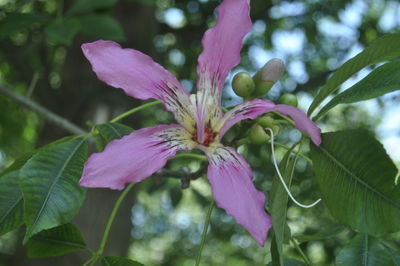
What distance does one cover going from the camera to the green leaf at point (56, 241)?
42.9 inches

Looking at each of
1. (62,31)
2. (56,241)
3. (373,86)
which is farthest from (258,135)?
(62,31)

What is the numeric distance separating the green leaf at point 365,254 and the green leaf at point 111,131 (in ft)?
1.49

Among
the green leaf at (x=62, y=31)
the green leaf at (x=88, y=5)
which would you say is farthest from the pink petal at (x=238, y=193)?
the green leaf at (x=88, y=5)

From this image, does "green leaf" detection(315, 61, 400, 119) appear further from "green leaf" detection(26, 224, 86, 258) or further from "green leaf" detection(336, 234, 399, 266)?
"green leaf" detection(26, 224, 86, 258)

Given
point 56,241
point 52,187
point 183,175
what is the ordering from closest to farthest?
point 52,187 → point 56,241 → point 183,175

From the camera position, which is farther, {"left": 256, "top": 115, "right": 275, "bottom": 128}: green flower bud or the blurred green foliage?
the blurred green foliage

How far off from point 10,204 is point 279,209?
0.50 meters

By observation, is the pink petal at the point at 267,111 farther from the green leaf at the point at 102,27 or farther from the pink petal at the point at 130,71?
the green leaf at the point at 102,27

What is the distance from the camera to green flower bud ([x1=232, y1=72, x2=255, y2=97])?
1.04 meters

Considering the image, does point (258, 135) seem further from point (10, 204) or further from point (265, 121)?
point (10, 204)

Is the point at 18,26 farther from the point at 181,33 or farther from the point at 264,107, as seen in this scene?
the point at 181,33

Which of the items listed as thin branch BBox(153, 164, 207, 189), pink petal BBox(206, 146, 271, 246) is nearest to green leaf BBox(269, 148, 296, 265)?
pink petal BBox(206, 146, 271, 246)

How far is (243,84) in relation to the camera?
1.04m

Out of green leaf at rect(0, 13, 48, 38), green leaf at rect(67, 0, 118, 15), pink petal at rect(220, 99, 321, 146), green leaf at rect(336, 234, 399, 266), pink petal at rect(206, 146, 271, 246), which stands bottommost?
green leaf at rect(336, 234, 399, 266)
